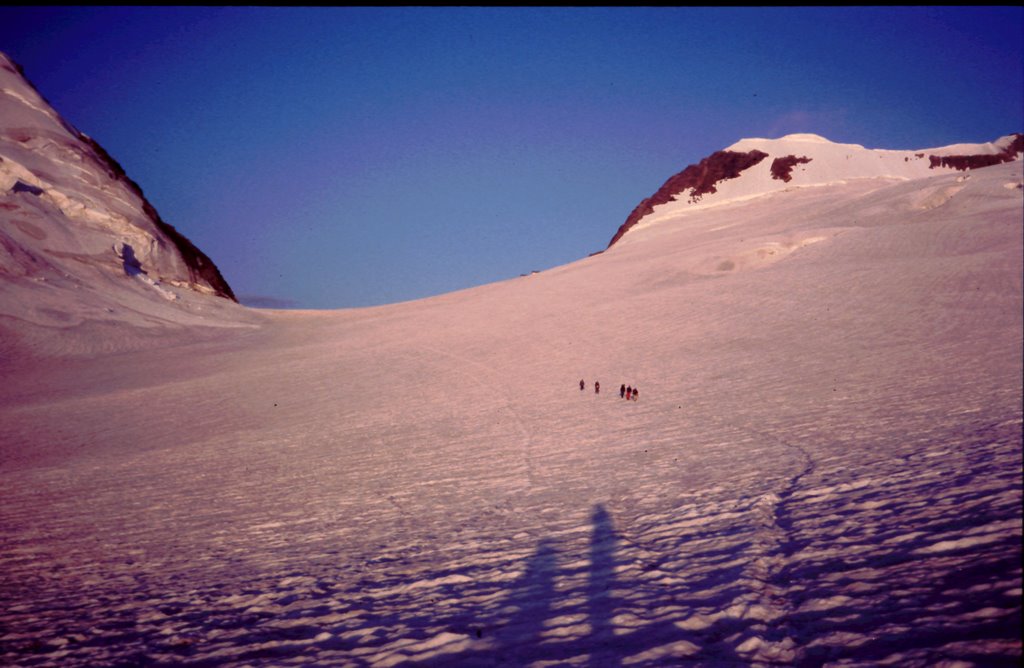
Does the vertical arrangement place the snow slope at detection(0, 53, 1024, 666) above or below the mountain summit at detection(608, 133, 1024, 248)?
below

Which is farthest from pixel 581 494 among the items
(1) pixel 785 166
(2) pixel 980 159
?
(2) pixel 980 159

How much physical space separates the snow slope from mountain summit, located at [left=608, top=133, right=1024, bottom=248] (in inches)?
2328

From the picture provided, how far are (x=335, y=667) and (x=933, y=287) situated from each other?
73.0 ft

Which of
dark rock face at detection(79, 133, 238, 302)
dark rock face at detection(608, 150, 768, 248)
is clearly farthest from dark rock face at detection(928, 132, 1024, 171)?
dark rock face at detection(79, 133, 238, 302)

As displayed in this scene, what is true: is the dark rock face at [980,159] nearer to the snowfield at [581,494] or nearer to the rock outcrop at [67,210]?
the snowfield at [581,494]

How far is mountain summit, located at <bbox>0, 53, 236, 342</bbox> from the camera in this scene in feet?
124

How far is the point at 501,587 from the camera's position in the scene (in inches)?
234

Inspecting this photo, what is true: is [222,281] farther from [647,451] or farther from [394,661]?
[394,661]

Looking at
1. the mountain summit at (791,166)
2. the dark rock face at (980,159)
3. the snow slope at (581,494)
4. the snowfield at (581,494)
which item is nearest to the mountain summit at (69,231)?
the snow slope at (581,494)

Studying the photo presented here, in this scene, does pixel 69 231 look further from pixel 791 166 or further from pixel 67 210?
pixel 791 166

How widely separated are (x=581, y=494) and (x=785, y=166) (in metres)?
91.5

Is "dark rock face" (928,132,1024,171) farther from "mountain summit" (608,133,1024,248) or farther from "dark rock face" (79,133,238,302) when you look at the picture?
"dark rock face" (79,133,238,302)

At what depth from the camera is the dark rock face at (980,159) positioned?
265 ft

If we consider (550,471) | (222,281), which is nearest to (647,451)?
(550,471)
